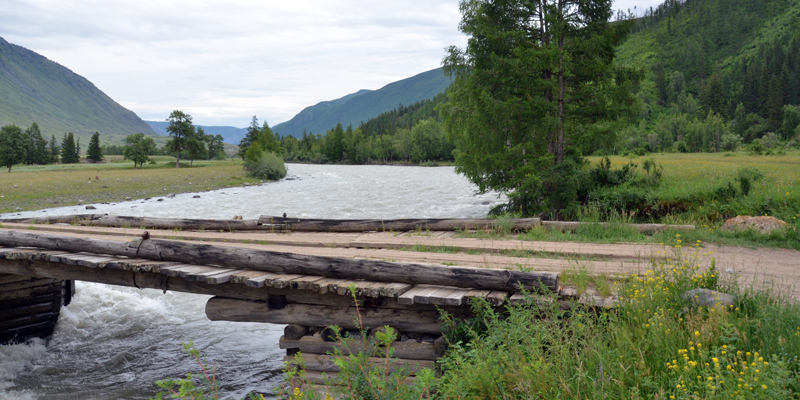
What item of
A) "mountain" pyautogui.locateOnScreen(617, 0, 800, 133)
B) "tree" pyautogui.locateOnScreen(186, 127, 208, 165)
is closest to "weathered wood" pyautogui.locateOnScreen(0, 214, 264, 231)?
"mountain" pyautogui.locateOnScreen(617, 0, 800, 133)

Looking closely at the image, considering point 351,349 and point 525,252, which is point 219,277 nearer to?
point 351,349

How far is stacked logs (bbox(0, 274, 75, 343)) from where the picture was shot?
9.94 m

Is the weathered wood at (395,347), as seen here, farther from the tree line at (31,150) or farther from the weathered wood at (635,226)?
the tree line at (31,150)

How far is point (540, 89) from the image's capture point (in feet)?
55.9

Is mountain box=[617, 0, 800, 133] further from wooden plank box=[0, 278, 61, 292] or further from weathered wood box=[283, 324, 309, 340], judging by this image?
wooden plank box=[0, 278, 61, 292]

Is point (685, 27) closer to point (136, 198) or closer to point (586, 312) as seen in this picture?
point (136, 198)

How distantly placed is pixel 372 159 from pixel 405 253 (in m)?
128

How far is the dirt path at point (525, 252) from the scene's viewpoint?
255 inches

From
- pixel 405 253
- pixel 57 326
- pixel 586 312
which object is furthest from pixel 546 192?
pixel 57 326

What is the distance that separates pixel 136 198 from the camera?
34031 mm

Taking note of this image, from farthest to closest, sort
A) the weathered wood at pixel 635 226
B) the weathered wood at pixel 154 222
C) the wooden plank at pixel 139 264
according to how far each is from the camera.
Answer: the weathered wood at pixel 154 222 < the weathered wood at pixel 635 226 < the wooden plank at pixel 139 264

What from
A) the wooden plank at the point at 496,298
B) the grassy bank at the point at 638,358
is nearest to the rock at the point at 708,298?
the grassy bank at the point at 638,358

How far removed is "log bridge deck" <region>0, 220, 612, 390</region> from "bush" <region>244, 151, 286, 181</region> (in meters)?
51.3

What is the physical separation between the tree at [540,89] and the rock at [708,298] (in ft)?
37.6
